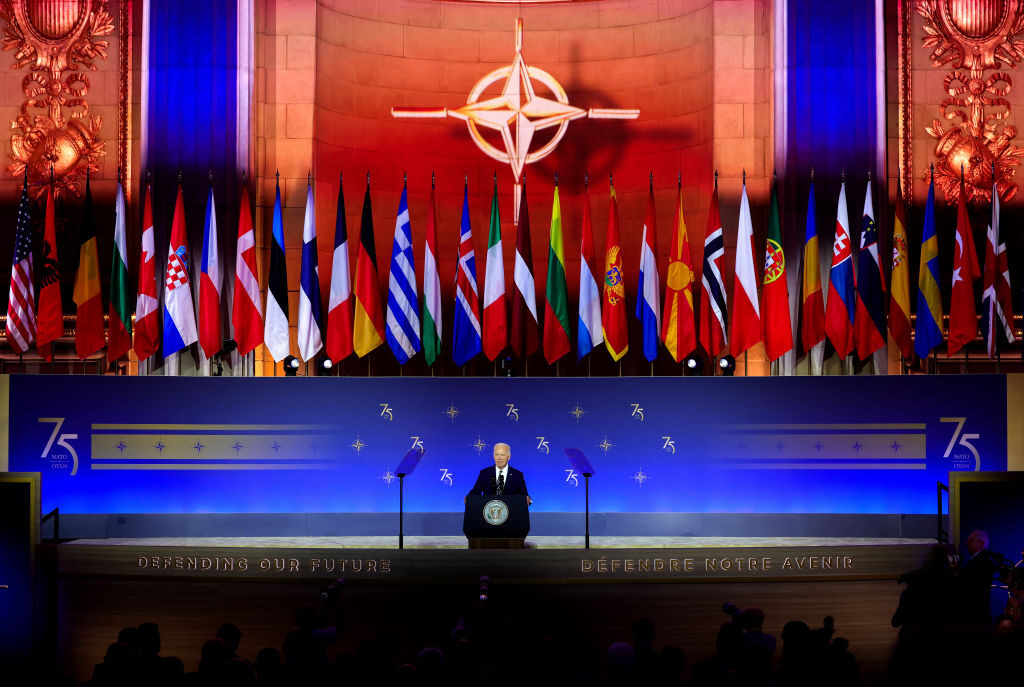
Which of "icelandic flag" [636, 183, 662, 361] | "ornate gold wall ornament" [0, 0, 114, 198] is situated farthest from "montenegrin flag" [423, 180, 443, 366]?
"ornate gold wall ornament" [0, 0, 114, 198]

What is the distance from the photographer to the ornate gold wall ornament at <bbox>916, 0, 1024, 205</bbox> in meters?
16.3

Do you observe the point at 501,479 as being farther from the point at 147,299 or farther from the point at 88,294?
the point at 88,294

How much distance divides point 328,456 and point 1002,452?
24.9ft

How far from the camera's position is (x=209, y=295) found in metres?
14.7

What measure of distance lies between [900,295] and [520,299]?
4.55m

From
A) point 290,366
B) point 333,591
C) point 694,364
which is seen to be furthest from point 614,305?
point 333,591

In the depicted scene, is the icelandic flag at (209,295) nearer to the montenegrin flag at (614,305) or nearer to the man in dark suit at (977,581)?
the montenegrin flag at (614,305)

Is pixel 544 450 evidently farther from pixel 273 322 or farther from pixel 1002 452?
pixel 1002 452

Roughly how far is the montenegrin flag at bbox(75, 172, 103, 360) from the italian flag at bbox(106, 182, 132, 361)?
0.85 feet

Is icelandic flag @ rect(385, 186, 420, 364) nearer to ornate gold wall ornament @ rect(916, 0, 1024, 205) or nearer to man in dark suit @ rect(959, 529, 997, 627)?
man in dark suit @ rect(959, 529, 997, 627)

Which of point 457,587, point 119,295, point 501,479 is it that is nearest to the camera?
point 457,587

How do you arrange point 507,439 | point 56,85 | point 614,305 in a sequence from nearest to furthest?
1. point 507,439
2. point 614,305
3. point 56,85

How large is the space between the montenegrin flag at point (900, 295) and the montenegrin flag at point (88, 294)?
951 centimetres

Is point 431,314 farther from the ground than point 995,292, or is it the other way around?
point 995,292
